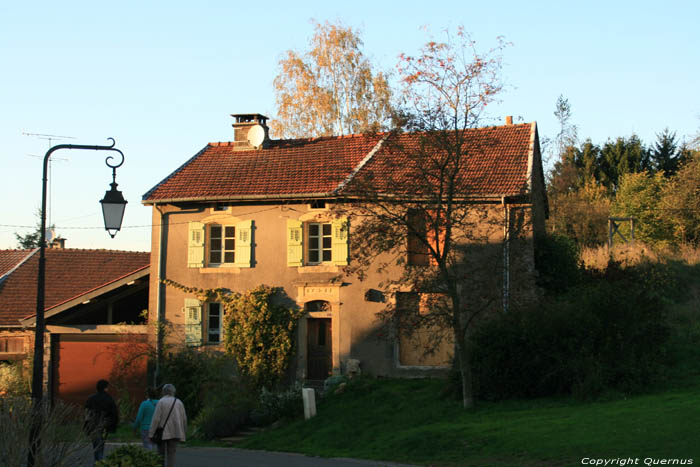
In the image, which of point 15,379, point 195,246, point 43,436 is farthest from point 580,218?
point 43,436

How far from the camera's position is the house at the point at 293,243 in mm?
22062

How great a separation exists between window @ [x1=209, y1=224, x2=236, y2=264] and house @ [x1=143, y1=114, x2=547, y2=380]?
0.03 meters

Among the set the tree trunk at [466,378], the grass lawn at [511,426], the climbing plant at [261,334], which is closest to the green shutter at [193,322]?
the climbing plant at [261,334]

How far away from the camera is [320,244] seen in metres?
23.0

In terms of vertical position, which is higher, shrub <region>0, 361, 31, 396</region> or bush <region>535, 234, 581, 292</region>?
bush <region>535, 234, 581, 292</region>

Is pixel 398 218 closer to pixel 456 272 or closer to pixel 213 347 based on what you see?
pixel 456 272

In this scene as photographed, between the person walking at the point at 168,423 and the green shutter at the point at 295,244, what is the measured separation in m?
12.4

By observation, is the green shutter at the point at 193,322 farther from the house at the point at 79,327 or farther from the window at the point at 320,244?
the window at the point at 320,244

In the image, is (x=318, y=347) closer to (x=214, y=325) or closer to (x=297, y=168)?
(x=214, y=325)

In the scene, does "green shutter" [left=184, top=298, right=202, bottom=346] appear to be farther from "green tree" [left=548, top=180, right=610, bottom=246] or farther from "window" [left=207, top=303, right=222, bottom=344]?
"green tree" [left=548, top=180, right=610, bottom=246]

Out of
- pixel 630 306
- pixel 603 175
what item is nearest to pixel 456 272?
pixel 630 306

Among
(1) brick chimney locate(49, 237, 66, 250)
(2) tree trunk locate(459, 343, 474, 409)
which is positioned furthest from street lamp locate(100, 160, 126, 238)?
(1) brick chimney locate(49, 237, 66, 250)

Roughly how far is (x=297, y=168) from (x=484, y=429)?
478 inches

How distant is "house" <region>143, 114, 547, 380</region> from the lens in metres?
22.1
